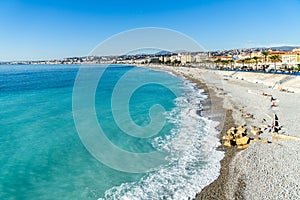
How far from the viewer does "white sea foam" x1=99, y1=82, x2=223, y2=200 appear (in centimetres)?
1080

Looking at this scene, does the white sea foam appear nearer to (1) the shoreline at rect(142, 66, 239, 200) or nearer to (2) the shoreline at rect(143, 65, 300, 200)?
(1) the shoreline at rect(142, 66, 239, 200)

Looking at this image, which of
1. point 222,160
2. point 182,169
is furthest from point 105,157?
point 222,160

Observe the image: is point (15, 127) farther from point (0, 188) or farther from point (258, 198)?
point (258, 198)

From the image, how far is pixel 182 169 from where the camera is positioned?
13039mm

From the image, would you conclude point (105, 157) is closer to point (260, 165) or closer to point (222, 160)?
point (222, 160)

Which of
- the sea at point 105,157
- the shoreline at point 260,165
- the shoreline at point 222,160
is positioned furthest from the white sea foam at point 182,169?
the shoreline at point 260,165

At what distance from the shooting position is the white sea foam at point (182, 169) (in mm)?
10797

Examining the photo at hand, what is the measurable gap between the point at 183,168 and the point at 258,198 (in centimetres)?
425

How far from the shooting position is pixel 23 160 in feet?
48.8

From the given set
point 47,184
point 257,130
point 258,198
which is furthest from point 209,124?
point 47,184

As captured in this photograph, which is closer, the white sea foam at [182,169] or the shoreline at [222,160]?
the shoreline at [222,160]

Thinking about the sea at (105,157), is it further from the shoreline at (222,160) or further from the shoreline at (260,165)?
the shoreline at (260,165)

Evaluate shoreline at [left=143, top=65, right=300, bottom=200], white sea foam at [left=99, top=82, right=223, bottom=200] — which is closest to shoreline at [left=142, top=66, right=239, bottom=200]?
shoreline at [left=143, top=65, right=300, bottom=200]

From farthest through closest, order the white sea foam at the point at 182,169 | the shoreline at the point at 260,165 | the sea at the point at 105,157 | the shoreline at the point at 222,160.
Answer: the sea at the point at 105,157 → the white sea foam at the point at 182,169 → the shoreline at the point at 222,160 → the shoreline at the point at 260,165
